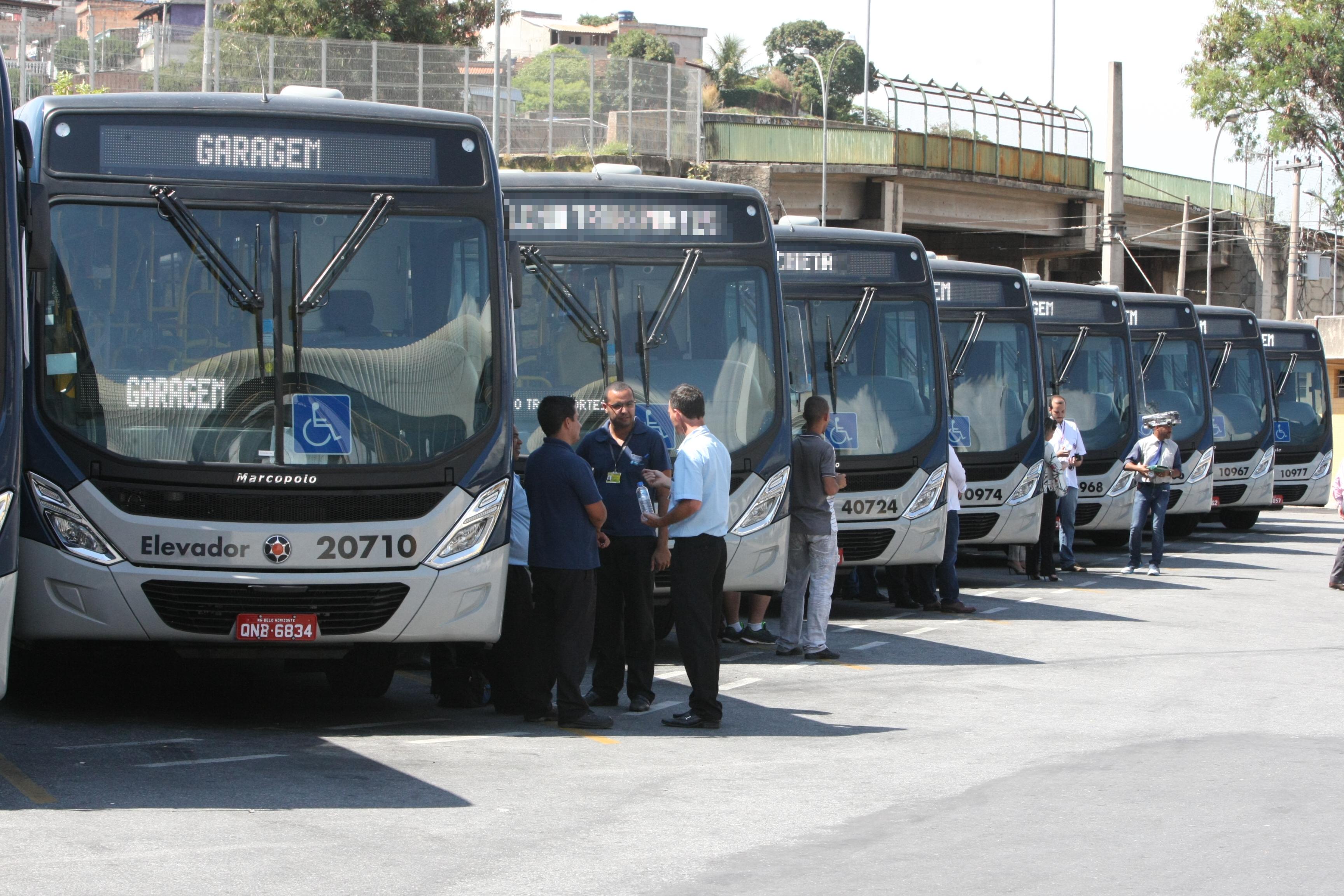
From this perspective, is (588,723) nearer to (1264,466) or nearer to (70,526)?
(70,526)

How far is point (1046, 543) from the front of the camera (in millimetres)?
18359

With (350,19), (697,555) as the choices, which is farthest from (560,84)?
(697,555)

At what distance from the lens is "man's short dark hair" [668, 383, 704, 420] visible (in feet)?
31.6

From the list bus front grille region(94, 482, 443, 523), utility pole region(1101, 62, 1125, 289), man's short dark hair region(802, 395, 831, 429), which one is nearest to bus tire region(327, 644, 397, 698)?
bus front grille region(94, 482, 443, 523)

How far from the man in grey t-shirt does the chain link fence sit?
66.9 feet

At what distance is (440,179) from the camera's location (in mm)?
9188

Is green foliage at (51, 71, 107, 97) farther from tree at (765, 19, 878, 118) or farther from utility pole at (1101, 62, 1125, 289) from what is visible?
tree at (765, 19, 878, 118)

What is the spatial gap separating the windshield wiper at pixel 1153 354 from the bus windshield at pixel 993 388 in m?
5.73

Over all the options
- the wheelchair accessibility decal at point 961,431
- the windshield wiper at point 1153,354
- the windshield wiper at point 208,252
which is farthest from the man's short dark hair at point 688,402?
the windshield wiper at point 1153,354

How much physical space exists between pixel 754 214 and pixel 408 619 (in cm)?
440

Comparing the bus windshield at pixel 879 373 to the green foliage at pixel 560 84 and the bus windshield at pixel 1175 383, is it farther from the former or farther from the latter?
the green foliage at pixel 560 84

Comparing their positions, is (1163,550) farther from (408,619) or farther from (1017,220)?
(1017,220)

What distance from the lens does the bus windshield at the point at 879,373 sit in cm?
1467

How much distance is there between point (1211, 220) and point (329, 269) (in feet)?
171
